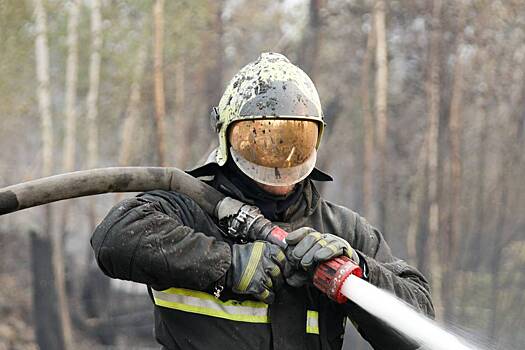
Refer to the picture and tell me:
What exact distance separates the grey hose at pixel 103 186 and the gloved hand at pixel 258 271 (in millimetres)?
261

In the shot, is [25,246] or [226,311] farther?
[25,246]

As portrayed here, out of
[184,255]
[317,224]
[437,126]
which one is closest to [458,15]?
[437,126]

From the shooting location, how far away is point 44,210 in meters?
6.08

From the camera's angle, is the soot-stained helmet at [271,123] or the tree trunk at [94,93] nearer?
the soot-stained helmet at [271,123]

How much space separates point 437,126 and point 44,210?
3633mm

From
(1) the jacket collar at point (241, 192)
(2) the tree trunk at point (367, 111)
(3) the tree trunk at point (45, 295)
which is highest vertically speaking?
(1) the jacket collar at point (241, 192)

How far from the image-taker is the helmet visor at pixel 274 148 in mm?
2357

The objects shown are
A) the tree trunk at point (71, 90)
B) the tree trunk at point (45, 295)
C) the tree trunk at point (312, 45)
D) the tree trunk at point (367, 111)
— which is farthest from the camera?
the tree trunk at point (367, 111)

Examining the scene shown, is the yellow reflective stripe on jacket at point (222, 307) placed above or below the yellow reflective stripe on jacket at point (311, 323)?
above

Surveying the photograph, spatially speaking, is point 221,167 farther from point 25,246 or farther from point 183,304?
point 25,246

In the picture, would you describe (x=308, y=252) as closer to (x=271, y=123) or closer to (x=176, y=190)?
(x=271, y=123)

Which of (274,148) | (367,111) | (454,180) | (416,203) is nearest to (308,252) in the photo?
(274,148)

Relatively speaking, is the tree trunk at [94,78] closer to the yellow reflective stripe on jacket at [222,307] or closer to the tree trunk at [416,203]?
the tree trunk at [416,203]

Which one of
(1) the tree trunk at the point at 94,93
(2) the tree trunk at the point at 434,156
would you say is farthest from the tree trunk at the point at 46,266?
(2) the tree trunk at the point at 434,156
